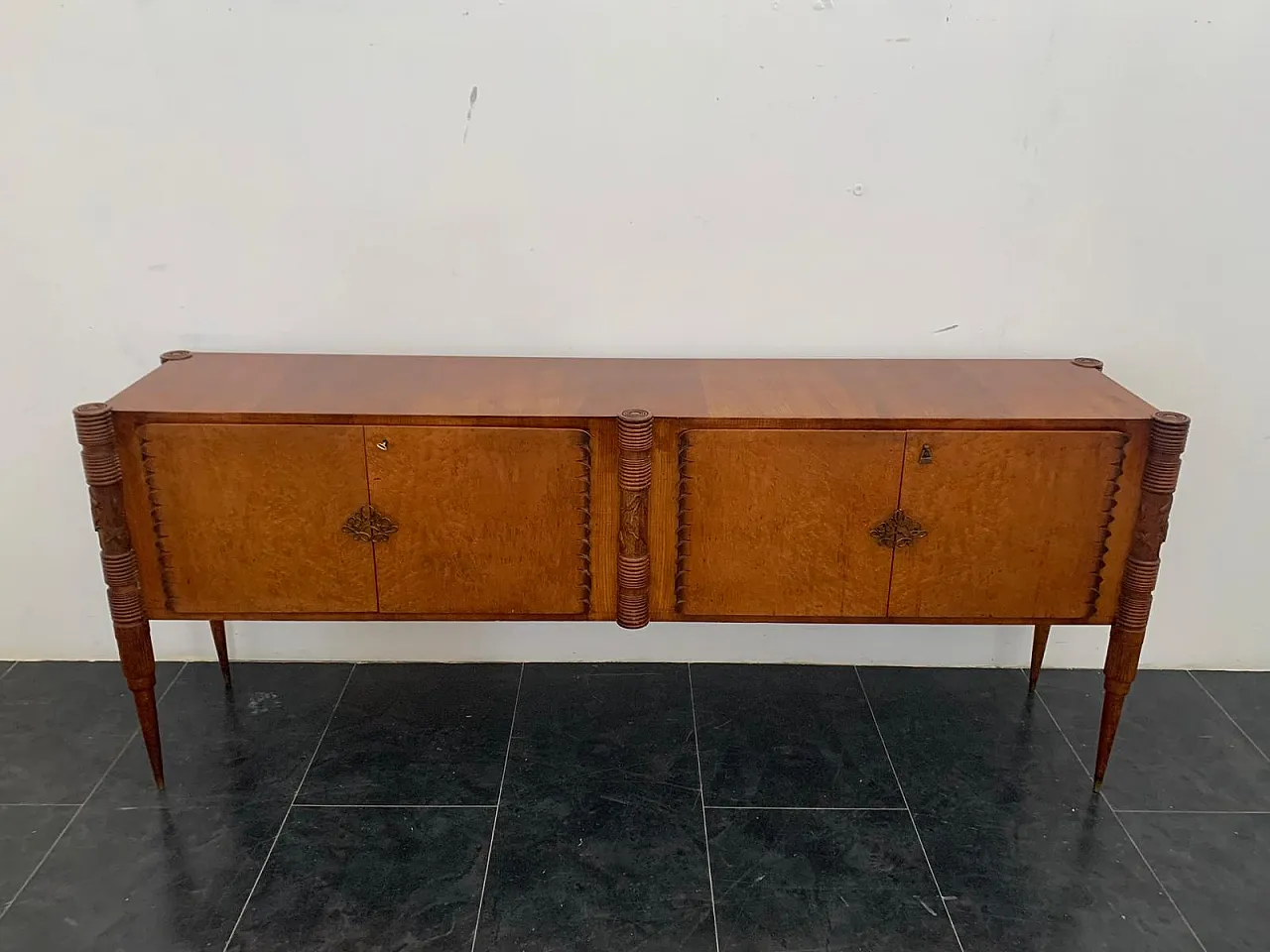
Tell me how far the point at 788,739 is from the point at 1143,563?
85 centimetres

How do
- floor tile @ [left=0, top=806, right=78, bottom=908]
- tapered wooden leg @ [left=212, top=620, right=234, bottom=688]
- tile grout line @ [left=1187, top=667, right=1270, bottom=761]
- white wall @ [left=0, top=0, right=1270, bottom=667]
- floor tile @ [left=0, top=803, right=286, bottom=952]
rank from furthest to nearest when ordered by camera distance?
tapered wooden leg @ [left=212, top=620, right=234, bottom=688] < tile grout line @ [left=1187, top=667, right=1270, bottom=761] < white wall @ [left=0, top=0, right=1270, bottom=667] < floor tile @ [left=0, top=806, right=78, bottom=908] < floor tile @ [left=0, top=803, right=286, bottom=952]

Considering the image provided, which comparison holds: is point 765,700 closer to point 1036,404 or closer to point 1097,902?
point 1097,902

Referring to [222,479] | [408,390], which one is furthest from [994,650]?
[222,479]

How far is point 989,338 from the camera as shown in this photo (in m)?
2.27

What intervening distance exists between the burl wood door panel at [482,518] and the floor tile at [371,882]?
1.44 ft

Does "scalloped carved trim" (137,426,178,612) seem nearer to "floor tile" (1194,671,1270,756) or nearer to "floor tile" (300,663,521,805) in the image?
"floor tile" (300,663,521,805)

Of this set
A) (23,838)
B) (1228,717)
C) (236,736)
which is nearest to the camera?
(23,838)

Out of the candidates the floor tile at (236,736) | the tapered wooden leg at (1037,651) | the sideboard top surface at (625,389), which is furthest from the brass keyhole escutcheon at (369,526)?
the tapered wooden leg at (1037,651)

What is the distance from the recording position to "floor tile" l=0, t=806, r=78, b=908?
1.89 m

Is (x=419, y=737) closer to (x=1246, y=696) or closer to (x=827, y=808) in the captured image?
(x=827, y=808)

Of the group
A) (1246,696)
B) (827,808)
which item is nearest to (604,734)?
(827,808)

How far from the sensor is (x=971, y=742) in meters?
2.29

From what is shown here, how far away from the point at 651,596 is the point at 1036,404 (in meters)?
0.82

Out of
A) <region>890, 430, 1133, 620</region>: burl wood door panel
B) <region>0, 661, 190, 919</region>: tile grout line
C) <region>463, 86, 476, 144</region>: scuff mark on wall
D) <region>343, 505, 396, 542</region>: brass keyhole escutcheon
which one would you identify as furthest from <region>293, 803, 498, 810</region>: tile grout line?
<region>463, 86, 476, 144</region>: scuff mark on wall
